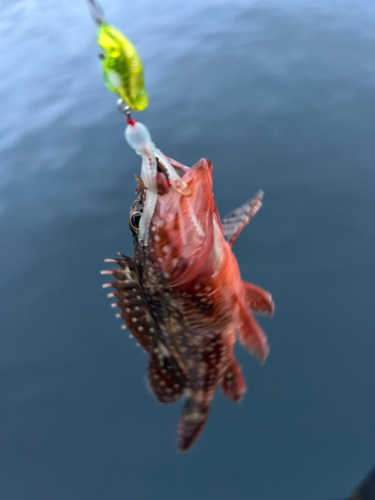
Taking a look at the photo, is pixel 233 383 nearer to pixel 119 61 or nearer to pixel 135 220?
pixel 135 220

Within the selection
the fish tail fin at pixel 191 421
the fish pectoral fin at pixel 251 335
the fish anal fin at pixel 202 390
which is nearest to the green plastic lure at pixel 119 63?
the fish pectoral fin at pixel 251 335

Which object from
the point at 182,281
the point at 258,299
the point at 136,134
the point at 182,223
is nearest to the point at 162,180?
the point at 182,223

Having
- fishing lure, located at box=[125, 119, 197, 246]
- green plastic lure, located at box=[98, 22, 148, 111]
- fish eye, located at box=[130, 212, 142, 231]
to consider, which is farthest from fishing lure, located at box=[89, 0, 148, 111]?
fish eye, located at box=[130, 212, 142, 231]

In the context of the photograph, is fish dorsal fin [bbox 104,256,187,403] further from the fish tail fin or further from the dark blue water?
the dark blue water

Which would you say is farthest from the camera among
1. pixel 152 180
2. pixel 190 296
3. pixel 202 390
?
pixel 202 390

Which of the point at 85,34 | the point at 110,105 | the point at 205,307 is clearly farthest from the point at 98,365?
the point at 85,34

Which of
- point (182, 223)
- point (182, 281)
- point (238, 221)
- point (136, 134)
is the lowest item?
point (182, 281)
